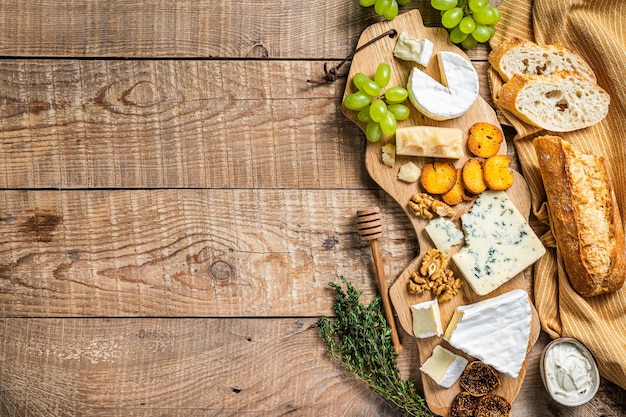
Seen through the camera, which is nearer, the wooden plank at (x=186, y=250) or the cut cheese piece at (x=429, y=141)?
the cut cheese piece at (x=429, y=141)

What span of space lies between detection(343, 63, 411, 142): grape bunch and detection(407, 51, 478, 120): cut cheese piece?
4cm

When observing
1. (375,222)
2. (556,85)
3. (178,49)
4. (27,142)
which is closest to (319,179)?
(375,222)

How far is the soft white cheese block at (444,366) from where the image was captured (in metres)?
1.34

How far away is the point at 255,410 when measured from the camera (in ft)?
4.70

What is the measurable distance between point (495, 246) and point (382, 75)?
0.52m

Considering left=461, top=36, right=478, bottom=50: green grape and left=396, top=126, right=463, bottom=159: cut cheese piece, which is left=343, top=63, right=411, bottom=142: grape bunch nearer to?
left=396, top=126, right=463, bottom=159: cut cheese piece

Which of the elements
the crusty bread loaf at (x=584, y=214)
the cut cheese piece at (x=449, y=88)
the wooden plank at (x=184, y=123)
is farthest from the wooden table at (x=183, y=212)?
the crusty bread loaf at (x=584, y=214)

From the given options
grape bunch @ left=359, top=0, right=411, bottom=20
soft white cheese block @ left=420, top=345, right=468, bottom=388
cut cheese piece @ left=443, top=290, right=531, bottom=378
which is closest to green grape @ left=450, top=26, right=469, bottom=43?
grape bunch @ left=359, top=0, right=411, bottom=20

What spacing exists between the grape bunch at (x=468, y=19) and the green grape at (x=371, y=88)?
0.80 feet

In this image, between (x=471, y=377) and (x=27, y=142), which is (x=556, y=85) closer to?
(x=471, y=377)

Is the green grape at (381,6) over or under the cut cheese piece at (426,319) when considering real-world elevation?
over

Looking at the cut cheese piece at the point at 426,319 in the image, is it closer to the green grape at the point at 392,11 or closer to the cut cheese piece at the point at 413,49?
the cut cheese piece at the point at 413,49

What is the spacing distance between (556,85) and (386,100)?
428mm

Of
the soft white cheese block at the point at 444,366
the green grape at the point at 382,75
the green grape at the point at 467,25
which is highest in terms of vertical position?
the green grape at the point at 467,25
